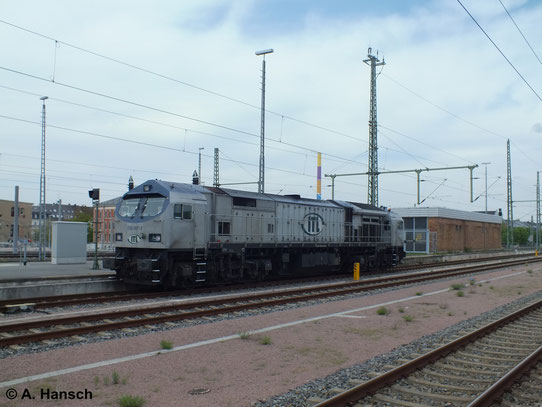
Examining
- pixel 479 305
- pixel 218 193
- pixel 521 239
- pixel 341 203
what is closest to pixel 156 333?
pixel 218 193

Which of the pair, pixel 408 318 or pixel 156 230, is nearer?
pixel 408 318

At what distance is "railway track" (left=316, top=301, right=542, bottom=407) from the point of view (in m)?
5.59

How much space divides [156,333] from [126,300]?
5045mm

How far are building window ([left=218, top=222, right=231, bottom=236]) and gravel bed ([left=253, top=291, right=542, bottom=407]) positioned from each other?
8.82 meters

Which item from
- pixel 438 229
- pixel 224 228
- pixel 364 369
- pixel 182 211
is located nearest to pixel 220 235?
pixel 224 228

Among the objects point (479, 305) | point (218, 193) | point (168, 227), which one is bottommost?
point (479, 305)

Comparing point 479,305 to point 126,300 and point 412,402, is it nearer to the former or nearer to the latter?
point 412,402

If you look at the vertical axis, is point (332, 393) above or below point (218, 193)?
below

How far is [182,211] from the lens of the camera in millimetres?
15398

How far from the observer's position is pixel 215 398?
565 centimetres

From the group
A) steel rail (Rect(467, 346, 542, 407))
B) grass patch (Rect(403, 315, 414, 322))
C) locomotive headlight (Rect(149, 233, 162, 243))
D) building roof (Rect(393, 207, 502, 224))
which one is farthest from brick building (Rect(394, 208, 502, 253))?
steel rail (Rect(467, 346, 542, 407))

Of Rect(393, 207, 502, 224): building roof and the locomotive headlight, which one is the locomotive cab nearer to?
the locomotive headlight

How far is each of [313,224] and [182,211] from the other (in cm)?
811

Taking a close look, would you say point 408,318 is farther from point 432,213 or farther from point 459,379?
point 432,213
